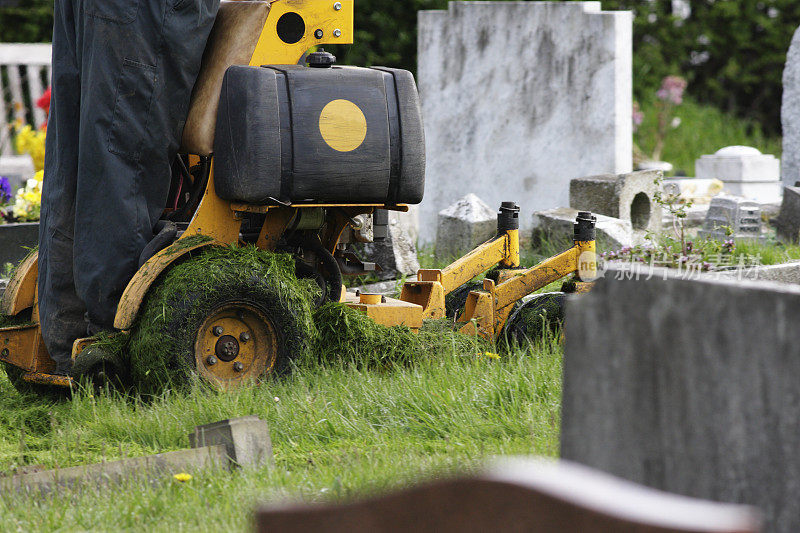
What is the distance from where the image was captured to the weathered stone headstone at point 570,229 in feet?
19.7

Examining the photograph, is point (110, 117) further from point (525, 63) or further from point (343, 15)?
point (525, 63)

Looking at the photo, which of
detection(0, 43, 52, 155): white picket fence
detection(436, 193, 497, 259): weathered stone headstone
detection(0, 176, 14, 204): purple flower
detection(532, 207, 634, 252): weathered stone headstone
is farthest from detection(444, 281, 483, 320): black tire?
detection(0, 43, 52, 155): white picket fence

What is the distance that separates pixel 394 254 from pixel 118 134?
95.8 inches

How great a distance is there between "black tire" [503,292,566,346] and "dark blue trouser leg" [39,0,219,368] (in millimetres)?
1503

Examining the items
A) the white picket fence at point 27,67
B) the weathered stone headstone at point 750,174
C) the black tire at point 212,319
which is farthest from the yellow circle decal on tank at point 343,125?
the white picket fence at point 27,67

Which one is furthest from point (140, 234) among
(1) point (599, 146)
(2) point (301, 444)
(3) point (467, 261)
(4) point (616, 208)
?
(1) point (599, 146)

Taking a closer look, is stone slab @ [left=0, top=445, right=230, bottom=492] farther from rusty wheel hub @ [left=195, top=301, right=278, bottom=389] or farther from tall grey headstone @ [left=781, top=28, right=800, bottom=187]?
tall grey headstone @ [left=781, top=28, right=800, bottom=187]

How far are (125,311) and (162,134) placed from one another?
2.17 feet

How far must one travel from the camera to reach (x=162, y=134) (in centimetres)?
378

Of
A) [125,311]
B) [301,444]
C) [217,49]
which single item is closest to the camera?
[301,444]

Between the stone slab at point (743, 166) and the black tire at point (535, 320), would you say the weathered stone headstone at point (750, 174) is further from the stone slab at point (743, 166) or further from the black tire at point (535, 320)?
the black tire at point (535, 320)

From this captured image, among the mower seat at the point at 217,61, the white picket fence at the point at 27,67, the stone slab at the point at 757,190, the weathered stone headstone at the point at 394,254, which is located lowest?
the weathered stone headstone at the point at 394,254

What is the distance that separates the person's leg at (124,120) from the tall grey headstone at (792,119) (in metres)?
6.06

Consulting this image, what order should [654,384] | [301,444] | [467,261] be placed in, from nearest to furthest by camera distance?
[654,384], [301,444], [467,261]
